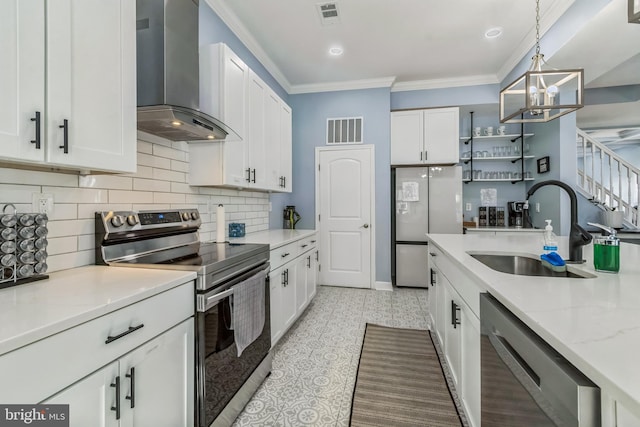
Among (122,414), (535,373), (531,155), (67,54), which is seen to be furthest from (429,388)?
(531,155)

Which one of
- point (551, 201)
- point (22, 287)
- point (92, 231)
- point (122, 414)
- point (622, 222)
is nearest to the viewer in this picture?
point (122, 414)

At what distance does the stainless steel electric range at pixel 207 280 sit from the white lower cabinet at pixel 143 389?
0.08 metres

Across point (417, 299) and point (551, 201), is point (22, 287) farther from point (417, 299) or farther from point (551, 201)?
point (551, 201)

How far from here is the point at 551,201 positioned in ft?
12.0

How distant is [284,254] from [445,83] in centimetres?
356

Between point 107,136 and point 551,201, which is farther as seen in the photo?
point 551,201

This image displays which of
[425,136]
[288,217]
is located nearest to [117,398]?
[288,217]

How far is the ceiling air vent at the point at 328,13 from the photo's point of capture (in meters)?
2.71

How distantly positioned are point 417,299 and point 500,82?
322 centimetres

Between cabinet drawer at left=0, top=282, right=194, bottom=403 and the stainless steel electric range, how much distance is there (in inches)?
9.7

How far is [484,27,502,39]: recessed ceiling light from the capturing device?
3084mm

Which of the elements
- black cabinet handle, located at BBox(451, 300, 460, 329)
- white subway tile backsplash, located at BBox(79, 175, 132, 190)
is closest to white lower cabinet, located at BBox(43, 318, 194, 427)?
white subway tile backsplash, located at BBox(79, 175, 132, 190)

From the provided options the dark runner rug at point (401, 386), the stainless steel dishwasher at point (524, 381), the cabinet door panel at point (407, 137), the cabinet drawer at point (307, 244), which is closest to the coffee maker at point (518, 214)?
the cabinet door panel at point (407, 137)

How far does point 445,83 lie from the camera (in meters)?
4.30
